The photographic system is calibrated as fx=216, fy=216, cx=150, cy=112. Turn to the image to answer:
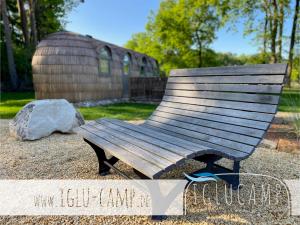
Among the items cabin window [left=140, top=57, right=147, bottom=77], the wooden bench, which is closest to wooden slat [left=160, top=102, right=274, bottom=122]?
the wooden bench

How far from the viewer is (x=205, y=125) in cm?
243

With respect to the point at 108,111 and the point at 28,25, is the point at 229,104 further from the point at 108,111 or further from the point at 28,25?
the point at 28,25

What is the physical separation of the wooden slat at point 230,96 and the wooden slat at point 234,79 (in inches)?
5.4

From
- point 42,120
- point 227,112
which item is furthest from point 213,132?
point 42,120

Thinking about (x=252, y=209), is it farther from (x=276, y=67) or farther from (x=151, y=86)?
(x=151, y=86)

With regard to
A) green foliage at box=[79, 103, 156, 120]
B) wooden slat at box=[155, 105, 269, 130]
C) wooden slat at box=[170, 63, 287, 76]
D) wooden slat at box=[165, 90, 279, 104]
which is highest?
wooden slat at box=[170, 63, 287, 76]

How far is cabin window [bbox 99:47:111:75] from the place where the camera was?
1017cm

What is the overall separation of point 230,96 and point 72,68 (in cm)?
799

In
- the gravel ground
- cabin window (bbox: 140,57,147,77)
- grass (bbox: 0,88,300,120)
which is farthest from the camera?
cabin window (bbox: 140,57,147,77)

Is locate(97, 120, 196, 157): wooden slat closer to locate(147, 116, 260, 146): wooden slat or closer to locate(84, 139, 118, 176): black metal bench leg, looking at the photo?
locate(84, 139, 118, 176): black metal bench leg

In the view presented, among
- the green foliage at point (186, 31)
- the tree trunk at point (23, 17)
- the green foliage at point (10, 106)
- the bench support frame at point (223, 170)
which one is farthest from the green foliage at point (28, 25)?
the bench support frame at point (223, 170)

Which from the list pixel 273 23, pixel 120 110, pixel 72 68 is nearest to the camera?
pixel 120 110

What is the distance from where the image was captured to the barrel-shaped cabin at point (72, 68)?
897 cm

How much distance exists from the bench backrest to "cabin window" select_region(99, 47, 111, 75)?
25.2ft
